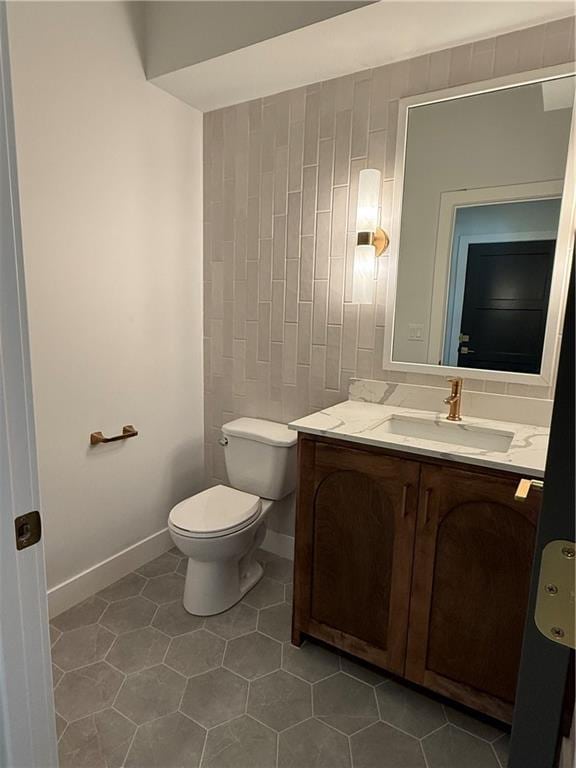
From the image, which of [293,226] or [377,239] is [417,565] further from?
[293,226]

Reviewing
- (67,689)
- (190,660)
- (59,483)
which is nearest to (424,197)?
(59,483)

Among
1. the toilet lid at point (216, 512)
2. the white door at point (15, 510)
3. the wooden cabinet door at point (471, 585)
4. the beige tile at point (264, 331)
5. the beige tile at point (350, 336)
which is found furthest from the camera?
the beige tile at point (264, 331)

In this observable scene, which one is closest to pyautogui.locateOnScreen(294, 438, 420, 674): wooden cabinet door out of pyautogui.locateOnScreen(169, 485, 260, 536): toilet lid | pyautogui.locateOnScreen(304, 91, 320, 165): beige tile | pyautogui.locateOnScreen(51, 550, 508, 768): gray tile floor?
pyautogui.locateOnScreen(51, 550, 508, 768): gray tile floor

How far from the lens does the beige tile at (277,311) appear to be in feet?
7.53

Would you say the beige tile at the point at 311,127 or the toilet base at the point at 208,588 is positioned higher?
the beige tile at the point at 311,127

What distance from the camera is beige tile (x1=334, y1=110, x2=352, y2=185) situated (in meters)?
2.01

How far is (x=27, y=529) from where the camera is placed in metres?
0.77

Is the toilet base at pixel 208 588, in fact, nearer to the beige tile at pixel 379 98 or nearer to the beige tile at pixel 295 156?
the beige tile at pixel 295 156

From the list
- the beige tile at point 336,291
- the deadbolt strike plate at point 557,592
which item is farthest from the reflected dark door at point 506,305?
the deadbolt strike plate at point 557,592

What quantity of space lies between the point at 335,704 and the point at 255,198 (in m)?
2.17

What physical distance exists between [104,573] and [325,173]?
6.95 feet

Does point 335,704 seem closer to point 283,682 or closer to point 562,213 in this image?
point 283,682

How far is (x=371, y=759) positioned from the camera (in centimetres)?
139

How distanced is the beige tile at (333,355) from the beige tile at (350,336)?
0.08 ft
